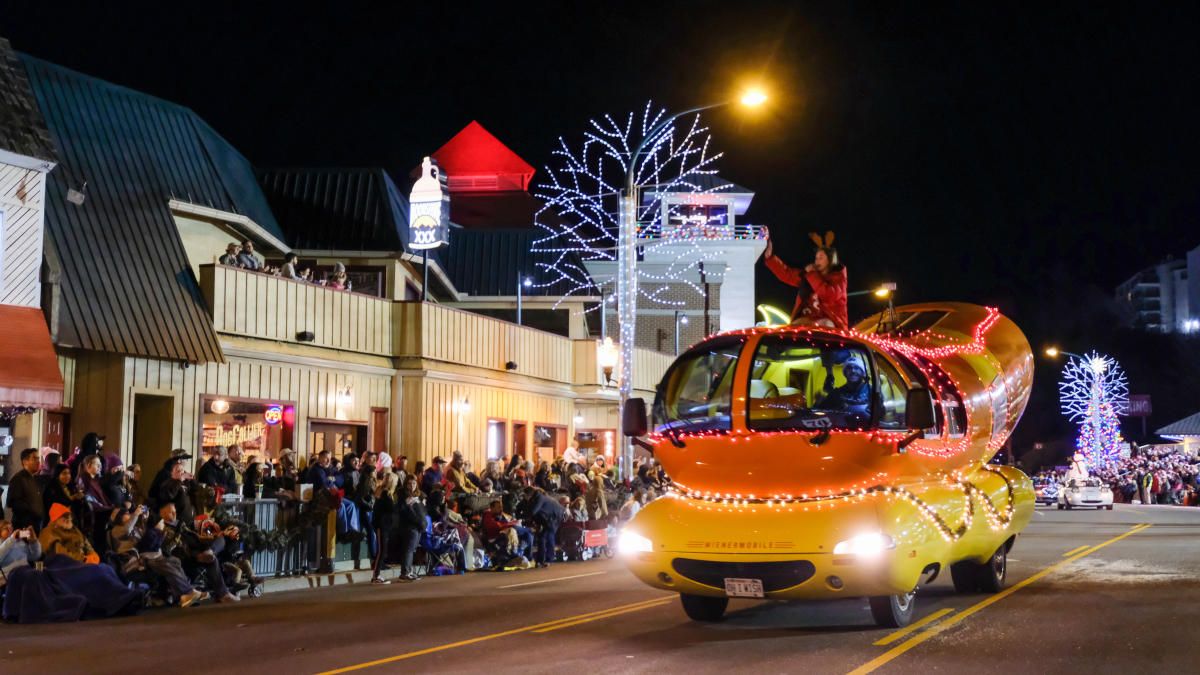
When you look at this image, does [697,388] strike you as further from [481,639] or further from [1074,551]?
[1074,551]

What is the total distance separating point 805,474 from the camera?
11.1 m

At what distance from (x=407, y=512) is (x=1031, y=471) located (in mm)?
103816

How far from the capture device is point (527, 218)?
49719 millimetres

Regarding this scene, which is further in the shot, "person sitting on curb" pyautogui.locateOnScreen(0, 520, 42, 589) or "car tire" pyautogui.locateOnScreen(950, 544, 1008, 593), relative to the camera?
"person sitting on curb" pyautogui.locateOnScreen(0, 520, 42, 589)

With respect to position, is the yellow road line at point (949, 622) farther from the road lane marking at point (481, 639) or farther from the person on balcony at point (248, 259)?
the person on balcony at point (248, 259)

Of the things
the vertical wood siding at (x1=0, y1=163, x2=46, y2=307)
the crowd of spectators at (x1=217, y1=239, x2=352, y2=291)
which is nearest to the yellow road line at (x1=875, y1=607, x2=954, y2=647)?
the vertical wood siding at (x1=0, y1=163, x2=46, y2=307)

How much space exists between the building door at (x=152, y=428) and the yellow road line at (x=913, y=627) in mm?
13527

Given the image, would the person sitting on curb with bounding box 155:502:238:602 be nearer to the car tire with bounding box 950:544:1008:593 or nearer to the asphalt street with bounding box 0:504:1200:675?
the asphalt street with bounding box 0:504:1200:675

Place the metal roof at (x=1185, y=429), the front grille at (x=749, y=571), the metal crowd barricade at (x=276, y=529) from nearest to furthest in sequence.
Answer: the front grille at (x=749, y=571) → the metal crowd barricade at (x=276, y=529) → the metal roof at (x=1185, y=429)

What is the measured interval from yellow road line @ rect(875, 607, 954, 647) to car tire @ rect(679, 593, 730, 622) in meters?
1.84

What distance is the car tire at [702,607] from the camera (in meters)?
11.9

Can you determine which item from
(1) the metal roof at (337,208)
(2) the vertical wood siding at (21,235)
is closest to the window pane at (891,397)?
(2) the vertical wood siding at (21,235)

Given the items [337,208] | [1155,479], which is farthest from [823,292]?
[1155,479]

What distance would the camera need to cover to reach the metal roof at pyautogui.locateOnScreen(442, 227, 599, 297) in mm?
34625
